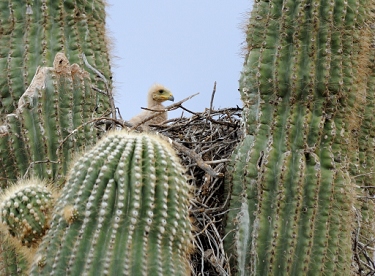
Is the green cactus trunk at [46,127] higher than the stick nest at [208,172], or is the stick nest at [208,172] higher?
Result: the green cactus trunk at [46,127]

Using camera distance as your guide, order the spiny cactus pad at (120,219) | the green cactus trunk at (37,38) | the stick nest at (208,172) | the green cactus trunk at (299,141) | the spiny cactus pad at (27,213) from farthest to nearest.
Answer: the green cactus trunk at (37,38), the stick nest at (208,172), the green cactus trunk at (299,141), the spiny cactus pad at (27,213), the spiny cactus pad at (120,219)

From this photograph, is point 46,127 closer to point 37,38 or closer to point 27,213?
point 37,38

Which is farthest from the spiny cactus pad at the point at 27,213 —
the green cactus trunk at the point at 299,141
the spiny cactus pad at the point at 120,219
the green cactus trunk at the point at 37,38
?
the green cactus trunk at the point at 37,38

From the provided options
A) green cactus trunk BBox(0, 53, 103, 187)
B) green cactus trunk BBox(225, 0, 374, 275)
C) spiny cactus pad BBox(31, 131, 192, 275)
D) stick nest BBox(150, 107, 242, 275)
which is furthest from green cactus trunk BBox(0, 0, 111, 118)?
spiny cactus pad BBox(31, 131, 192, 275)

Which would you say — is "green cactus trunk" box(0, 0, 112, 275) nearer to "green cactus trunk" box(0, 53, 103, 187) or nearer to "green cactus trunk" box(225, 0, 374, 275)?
"green cactus trunk" box(0, 53, 103, 187)

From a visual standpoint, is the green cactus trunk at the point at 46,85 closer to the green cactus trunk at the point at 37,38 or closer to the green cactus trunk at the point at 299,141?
the green cactus trunk at the point at 37,38

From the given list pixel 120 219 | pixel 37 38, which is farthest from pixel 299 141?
pixel 37 38

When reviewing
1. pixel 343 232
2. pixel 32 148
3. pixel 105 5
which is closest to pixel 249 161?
pixel 343 232

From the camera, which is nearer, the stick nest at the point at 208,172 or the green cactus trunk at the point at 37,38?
the stick nest at the point at 208,172

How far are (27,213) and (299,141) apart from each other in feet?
5.93

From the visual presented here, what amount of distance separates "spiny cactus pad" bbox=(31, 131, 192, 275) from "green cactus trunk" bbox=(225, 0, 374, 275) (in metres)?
1.19

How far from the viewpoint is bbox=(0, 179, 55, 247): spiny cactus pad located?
348cm

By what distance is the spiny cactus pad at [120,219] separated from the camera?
3.09 m

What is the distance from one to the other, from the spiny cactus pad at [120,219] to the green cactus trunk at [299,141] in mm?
1194
